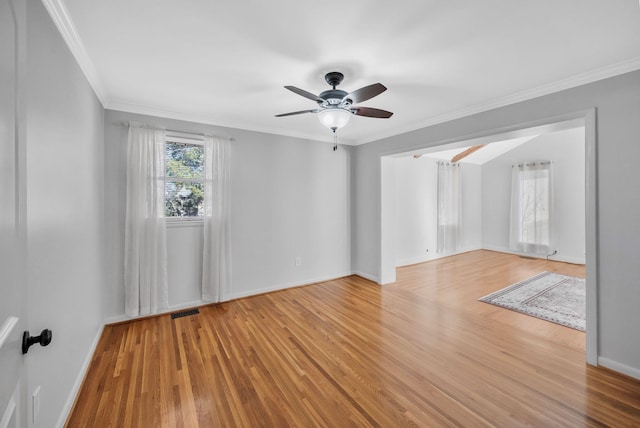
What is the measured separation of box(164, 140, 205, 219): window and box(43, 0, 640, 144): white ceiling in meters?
→ 0.66

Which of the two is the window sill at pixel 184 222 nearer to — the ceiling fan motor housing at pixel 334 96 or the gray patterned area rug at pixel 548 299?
the ceiling fan motor housing at pixel 334 96

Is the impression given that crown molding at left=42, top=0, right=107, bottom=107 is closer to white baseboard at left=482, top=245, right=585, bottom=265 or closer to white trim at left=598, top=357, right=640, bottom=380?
white trim at left=598, top=357, right=640, bottom=380

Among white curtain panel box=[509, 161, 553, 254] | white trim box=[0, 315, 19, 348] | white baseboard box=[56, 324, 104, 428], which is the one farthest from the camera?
white curtain panel box=[509, 161, 553, 254]

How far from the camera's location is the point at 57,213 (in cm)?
166

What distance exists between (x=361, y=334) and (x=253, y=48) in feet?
9.31

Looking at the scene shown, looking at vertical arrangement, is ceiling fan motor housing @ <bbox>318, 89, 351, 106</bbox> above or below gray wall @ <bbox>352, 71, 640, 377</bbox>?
above

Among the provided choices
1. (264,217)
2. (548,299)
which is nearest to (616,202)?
(548,299)

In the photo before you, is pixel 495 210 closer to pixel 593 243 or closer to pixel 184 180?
pixel 593 243

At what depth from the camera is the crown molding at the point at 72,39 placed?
152 cm

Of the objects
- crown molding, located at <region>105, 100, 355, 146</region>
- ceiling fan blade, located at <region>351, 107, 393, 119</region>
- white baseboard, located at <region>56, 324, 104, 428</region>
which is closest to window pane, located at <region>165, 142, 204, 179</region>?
crown molding, located at <region>105, 100, 355, 146</region>

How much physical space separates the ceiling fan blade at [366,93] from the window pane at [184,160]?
2.34 meters

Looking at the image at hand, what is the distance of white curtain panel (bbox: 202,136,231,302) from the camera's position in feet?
11.5

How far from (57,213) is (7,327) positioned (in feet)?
3.99

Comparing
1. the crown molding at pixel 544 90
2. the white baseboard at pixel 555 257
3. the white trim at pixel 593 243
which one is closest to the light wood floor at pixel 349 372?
the white trim at pixel 593 243
